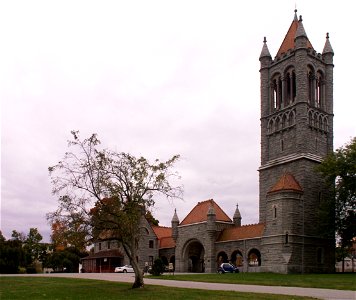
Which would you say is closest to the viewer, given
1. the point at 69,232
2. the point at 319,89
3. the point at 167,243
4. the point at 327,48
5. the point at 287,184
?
the point at 69,232

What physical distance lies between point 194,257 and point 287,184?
19434 millimetres

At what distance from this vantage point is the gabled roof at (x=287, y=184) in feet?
172

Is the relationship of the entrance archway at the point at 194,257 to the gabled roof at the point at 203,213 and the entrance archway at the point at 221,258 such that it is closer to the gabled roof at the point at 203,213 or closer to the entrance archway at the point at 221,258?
the gabled roof at the point at 203,213

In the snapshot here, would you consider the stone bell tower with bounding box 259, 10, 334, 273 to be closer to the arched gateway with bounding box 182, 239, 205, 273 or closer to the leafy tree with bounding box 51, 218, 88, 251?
the arched gateway with bounding box 182, 239, 205, 273

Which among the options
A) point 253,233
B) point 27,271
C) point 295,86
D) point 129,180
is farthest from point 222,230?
point 129,180

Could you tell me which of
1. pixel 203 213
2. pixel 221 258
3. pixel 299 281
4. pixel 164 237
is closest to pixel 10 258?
pixel 164 237

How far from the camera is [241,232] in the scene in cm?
5731

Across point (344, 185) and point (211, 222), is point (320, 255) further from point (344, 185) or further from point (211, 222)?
point (211, 222)

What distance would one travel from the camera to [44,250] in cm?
8931

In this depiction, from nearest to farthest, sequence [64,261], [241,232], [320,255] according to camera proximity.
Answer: [320,255] < [241,232] < [64,261]

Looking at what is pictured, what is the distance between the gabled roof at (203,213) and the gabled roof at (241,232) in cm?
225

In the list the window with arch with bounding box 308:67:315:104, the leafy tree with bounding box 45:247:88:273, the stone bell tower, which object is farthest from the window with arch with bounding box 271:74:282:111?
the leafy tree with bounding box 45:247:88:273

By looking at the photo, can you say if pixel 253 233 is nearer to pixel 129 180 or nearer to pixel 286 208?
pixel 286 208

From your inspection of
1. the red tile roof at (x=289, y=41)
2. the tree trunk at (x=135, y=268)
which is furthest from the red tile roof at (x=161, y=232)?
the tree trunk at (x=135, y=268)
